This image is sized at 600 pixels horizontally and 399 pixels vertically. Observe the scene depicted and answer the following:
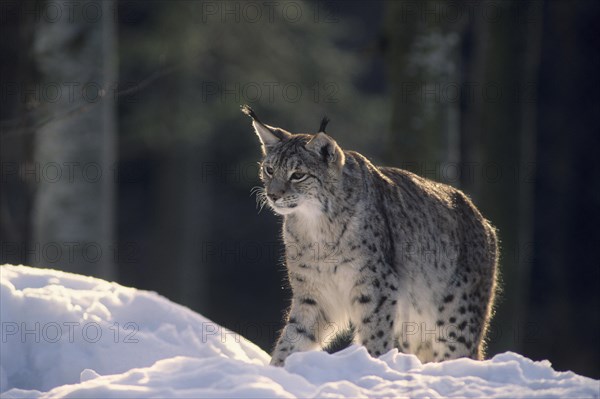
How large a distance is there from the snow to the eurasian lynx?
596mm

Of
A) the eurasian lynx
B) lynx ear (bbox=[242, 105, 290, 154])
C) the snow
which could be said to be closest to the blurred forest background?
lynx ear (bbox=[242, 105, 290, 154])

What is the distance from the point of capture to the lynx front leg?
6.71 metres

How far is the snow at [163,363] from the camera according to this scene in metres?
4.26

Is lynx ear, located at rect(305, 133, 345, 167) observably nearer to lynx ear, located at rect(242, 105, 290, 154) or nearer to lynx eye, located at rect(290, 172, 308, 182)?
lynx eye, located at rect(290, 172, 308, 182)

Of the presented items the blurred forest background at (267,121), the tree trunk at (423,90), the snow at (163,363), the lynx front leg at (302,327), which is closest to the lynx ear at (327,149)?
the lynx front leg at (302,327)

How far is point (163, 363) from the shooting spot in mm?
4562

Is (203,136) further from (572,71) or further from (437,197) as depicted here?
(437,197)

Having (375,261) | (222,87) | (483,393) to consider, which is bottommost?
(483,393)

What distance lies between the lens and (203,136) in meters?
17.2

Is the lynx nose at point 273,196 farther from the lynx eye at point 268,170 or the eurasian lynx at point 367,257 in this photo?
the lynx eye at point 268,170

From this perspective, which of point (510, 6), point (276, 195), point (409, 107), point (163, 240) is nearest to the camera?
point (276, 195)

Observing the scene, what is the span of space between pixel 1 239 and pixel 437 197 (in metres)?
5.76

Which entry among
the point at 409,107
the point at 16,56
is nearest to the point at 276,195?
the point at 409,107

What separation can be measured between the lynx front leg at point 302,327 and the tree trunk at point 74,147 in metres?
3.87
